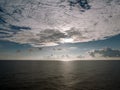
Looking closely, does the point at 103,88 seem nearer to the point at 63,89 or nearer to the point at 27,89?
the point at 63,89

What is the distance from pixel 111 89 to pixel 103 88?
3855mm

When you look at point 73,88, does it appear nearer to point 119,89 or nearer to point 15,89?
point 119,89

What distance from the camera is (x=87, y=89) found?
207 ft

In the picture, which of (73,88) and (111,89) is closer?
(111,89)

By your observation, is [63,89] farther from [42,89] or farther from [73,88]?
[42,89]

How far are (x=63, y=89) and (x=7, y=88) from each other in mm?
28680

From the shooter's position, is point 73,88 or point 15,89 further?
point 73,88

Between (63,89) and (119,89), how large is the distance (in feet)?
90.8

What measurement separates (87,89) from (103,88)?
8515 millimetres

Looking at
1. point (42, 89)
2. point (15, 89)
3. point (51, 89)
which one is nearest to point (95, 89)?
point (51, 89)

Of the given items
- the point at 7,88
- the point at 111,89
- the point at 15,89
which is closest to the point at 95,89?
the point at 111,89

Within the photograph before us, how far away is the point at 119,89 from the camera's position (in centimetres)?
6156

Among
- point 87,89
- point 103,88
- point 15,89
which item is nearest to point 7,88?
point 15,89

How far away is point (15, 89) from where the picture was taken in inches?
2435
